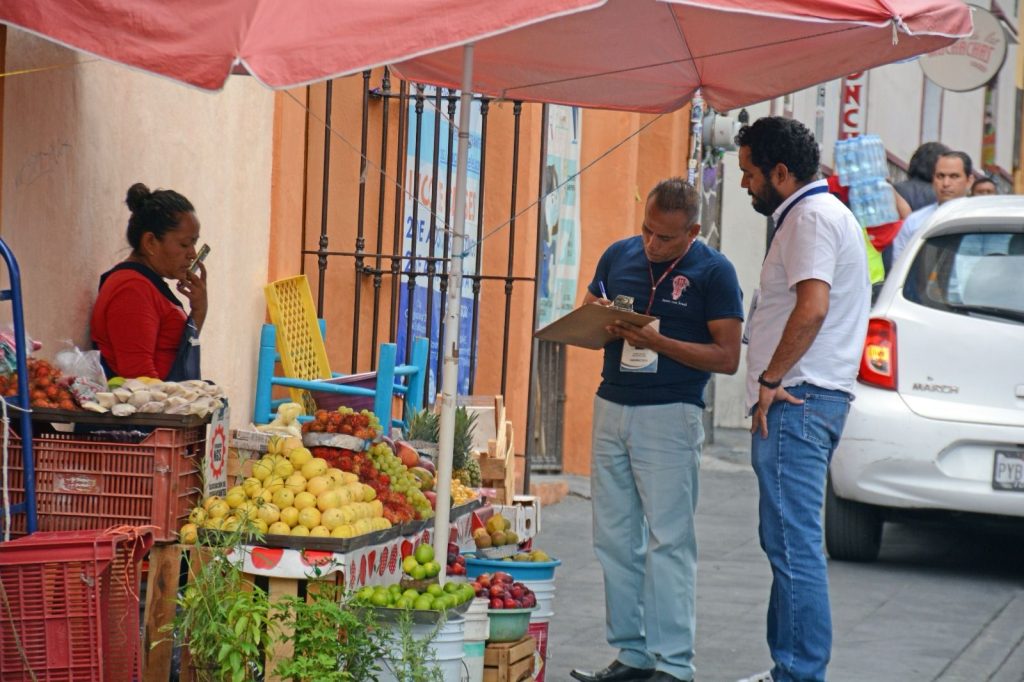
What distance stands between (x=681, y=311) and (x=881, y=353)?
2719 millimetres

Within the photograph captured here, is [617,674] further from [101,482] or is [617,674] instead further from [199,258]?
[199,258]

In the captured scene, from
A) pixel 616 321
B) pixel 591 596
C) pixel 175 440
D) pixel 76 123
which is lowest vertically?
pixel 591 596

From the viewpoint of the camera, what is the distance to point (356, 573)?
5.12 meters

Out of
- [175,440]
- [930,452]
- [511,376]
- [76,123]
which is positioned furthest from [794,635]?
[511,376]

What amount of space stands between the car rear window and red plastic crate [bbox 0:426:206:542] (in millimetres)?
4705

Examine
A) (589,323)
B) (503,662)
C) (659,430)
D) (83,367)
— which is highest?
(589,323)

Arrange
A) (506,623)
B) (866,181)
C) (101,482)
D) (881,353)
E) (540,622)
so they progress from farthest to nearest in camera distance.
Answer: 1. (866,181)
2. (881,353)
3. (540,622)
4. (506,623)
5. (101,482)

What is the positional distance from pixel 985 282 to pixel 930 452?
1000mm

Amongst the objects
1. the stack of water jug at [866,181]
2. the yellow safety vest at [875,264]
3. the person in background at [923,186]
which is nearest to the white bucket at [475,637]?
the yellow safety vest at [875,264]

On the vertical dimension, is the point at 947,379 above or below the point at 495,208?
below

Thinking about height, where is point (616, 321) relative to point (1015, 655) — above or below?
above

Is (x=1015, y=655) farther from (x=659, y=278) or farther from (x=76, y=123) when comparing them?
(x=76, y=123)

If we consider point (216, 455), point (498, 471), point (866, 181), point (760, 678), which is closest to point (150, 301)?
point (216, 455)

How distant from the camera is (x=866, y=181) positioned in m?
11.8
